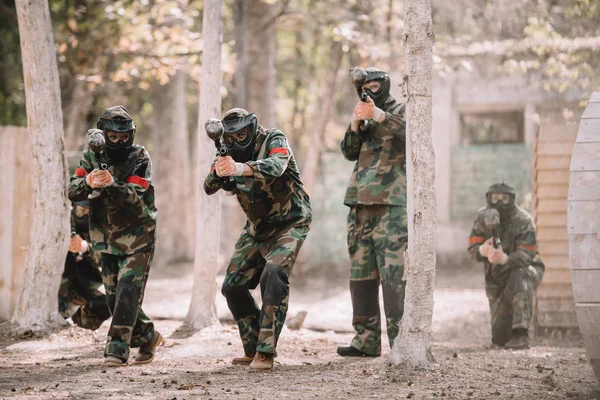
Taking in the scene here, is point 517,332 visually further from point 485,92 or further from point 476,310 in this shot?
point 485,92

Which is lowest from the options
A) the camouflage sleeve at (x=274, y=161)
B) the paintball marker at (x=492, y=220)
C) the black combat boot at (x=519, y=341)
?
the black combat boot at (x=519, y=341)

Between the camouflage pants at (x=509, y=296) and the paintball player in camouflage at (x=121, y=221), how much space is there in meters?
3.75

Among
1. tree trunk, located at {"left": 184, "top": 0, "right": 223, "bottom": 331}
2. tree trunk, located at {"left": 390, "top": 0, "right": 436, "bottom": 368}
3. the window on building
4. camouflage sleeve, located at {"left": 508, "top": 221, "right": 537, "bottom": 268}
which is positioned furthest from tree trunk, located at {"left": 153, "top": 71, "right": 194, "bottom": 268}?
tree trunk, located at {"left": 390, "top": 0, "right": 436, "bottom": 368}

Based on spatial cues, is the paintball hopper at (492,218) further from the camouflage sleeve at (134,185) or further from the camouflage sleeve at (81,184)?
the camouflage sleeve at (81,184)

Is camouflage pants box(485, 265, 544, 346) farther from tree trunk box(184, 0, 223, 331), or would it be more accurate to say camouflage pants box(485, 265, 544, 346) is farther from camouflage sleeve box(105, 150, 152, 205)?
camouflage sleeve box(105, 150, 152, 205)

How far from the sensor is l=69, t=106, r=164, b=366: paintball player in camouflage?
630cm

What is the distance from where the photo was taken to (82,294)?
8.27m

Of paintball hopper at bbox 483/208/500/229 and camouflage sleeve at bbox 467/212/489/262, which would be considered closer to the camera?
paintball hopper at bbox 483/208/500/229

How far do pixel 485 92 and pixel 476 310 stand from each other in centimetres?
588

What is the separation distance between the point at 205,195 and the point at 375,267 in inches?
79.0

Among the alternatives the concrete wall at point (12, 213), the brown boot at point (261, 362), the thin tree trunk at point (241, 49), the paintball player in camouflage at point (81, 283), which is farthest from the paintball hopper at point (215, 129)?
the thin tree trunk at point (241, 49)

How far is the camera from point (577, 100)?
15.7m

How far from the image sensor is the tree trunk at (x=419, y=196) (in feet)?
19.7

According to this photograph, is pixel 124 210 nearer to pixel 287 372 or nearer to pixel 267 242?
pixel 267 242
